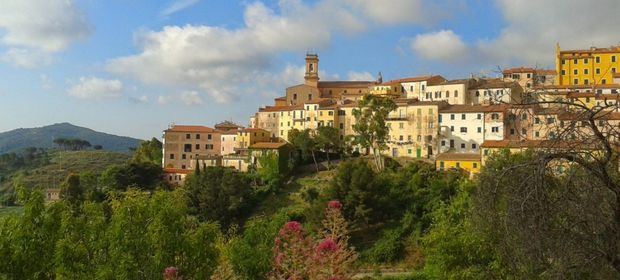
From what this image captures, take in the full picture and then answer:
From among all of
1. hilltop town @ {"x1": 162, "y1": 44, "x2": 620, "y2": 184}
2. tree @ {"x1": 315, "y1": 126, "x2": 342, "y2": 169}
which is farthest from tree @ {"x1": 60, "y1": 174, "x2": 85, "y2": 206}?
tree @ {"x1": 315, "y1": 126, "x2": 342, "y2": 169}

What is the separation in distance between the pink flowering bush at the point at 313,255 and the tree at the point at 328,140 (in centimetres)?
4985

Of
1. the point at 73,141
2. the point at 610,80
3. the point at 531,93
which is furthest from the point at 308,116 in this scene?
the point at 73,141

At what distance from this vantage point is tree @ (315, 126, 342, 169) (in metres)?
59.2

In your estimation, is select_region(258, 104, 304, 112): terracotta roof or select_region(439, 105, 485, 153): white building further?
select_region(258, 104, 304, 112): terracotta roof

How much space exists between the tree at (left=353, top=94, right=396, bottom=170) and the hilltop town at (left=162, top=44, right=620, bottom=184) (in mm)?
4518

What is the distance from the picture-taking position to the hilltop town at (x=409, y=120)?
181 ft

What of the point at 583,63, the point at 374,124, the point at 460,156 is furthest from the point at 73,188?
the point at 583,63

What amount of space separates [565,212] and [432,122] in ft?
170

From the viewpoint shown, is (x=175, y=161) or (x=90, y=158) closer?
(x=175, y=161)

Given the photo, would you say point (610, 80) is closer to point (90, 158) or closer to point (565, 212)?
point (565, 212)

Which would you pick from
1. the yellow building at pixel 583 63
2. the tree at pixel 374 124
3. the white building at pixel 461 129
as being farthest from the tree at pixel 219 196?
the yellow building at pixel 583 63

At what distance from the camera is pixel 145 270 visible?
11.7m

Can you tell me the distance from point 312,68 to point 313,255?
79323mm

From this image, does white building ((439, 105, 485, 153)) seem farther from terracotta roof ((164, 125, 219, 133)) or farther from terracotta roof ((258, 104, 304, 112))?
terracotta roof ((164, 125, 219, 133))
